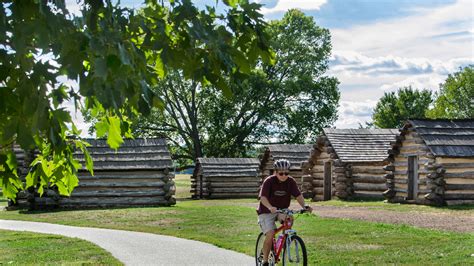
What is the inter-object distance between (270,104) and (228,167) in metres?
14.7

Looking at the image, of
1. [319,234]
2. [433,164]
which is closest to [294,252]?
[319,234]

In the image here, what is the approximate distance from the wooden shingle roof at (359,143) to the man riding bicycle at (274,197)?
89.1ft

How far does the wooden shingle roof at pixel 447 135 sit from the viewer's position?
2977 centimetres

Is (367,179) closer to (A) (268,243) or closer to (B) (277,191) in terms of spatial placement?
(A) (268,243)

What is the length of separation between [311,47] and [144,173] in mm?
35273

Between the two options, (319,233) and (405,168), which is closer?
(319,233)

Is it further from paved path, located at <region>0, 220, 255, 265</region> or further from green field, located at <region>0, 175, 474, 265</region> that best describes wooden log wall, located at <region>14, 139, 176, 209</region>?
paved path, located at <region>0, 220, 255, 265</region>

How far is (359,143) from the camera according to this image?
40.6 metres

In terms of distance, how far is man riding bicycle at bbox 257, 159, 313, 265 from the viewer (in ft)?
34.7

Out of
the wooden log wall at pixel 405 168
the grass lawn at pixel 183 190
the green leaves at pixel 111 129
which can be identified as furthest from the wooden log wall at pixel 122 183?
the green leaves at pixel 111 129

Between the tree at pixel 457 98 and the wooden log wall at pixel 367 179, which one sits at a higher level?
the tree at pixel 457 98

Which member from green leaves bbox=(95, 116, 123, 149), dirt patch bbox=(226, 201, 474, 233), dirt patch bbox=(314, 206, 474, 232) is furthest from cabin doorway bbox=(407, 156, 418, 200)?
green leaves bbox=(95, 116, 123, 149)

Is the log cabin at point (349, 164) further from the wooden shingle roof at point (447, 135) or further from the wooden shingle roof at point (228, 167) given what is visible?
the wooden shingle roof at point (228, 167)

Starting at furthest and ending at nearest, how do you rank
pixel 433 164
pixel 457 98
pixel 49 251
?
pixel 457 98 → pixel 433 164 → pixel 49 251
